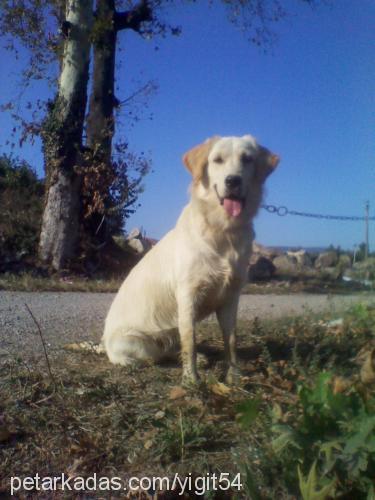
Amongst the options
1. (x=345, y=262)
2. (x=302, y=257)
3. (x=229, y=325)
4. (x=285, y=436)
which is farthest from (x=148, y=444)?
(x=302, y=257)

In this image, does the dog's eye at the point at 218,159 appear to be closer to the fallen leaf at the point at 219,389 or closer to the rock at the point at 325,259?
the fallen leaf at the point at 219,389

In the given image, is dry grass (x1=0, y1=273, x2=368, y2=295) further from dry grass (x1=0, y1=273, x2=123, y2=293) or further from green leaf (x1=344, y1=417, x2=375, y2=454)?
green leaf (x1=344, y1=417, x2=375, y2=454)

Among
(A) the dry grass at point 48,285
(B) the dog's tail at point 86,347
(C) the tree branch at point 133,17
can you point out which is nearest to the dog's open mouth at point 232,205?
(B) the dog's tail at point 86,347

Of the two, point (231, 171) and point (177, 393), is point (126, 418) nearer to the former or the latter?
point (177, 393)

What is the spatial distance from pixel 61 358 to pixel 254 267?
7042 mm

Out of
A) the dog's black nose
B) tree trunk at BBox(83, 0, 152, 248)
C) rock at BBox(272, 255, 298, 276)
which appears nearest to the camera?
the dog's black nose

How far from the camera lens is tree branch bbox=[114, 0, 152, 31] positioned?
37.6ft

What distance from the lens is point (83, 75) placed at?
9484 mm

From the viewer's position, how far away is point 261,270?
10.4m

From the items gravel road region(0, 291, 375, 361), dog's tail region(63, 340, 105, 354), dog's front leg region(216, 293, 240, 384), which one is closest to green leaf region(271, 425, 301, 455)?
dog's front leg region(216, 293, 240, 384)

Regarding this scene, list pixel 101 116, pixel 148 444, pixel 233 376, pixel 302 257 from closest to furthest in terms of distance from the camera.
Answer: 1. pixel 148 444
2. pixel 233 376
3. pixel 101 116
4. pixel 302 257

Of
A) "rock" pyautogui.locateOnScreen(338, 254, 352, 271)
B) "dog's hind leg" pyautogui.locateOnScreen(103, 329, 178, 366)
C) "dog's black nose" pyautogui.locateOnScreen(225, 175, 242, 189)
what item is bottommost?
"dog's hind leg" pyautogui.locateOnScreen(103, 329, 178, 366)

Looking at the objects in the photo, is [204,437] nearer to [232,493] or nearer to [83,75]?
[232,493]

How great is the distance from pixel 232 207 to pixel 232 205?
0.05ft
